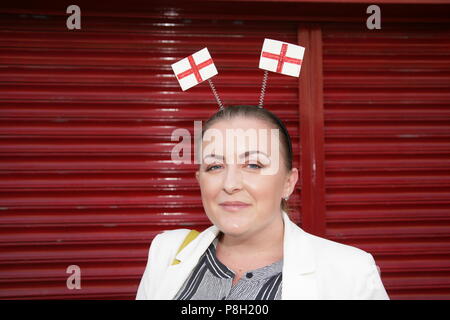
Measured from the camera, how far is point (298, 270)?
53.4 inches

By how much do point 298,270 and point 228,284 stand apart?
0.29 meters

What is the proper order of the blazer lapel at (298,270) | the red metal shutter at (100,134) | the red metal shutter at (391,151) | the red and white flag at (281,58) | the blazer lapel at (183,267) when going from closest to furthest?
the blazer lapel at (298,270) → the blazer lapel at (183,267) → the red and white flag at (281,58) → the red metal shutter at (100,134) → the red metal shutter at (391,151)

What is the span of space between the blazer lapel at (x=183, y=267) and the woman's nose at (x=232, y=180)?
1.25ft

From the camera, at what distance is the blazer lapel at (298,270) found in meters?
1.31

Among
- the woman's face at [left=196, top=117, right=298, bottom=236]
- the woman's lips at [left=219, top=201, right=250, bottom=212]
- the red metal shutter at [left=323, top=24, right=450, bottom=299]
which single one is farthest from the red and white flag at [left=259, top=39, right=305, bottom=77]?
the red metal shutter at [left=323, top=24, right=450, bottom=299]

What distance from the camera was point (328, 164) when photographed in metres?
2.77

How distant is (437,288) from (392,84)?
67.3 inches

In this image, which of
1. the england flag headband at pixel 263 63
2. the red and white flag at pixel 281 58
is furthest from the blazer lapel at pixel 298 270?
the red and white flag at pixel 281 58

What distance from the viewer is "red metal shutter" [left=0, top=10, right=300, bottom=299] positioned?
8.66ft

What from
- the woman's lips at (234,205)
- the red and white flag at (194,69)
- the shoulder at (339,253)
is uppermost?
the red and white flag at (194,69)

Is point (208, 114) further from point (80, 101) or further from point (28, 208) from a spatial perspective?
point (28, 208)

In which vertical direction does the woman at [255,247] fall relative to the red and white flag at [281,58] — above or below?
below

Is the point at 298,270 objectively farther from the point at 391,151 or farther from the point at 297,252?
the point at 391,151

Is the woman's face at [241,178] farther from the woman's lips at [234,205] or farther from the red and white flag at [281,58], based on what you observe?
the red and white flag at [281,58]
